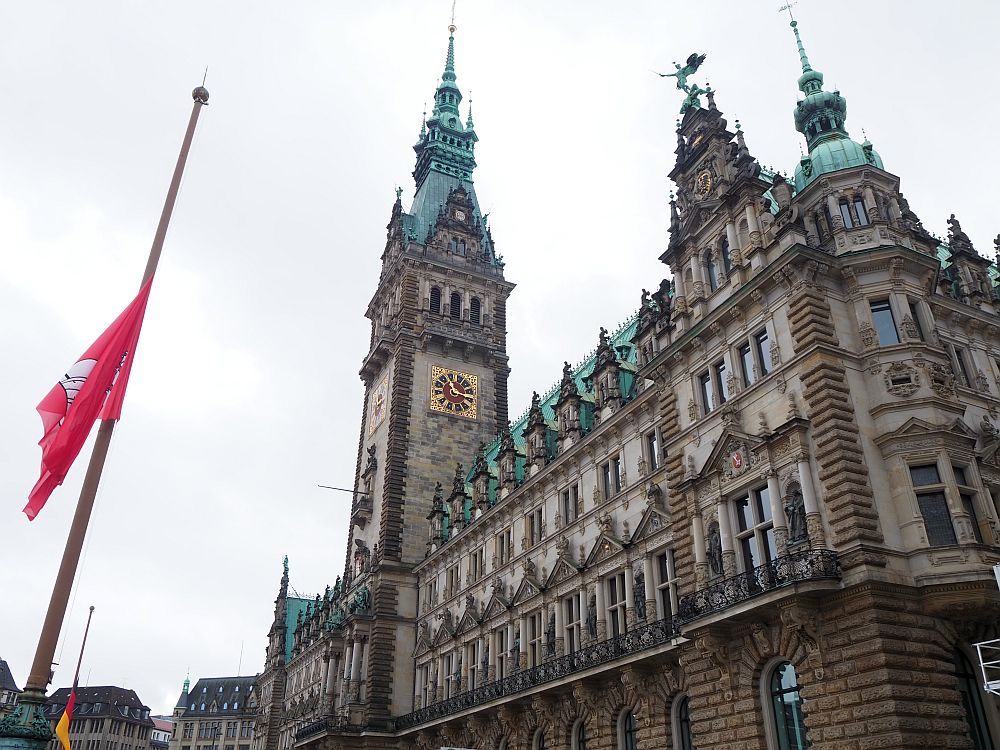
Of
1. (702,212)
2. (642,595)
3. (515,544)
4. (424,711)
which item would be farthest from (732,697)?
(424,711)

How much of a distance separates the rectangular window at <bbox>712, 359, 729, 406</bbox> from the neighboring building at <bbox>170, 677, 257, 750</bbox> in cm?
11644

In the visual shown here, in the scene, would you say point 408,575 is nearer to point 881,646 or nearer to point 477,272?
point 477,272

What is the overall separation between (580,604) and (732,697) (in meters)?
12.9

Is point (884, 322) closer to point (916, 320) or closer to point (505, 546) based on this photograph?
point (916, 320)

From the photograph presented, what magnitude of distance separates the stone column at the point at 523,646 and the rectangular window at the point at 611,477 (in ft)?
28.1

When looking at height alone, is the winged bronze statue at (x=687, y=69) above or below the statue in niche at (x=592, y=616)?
above

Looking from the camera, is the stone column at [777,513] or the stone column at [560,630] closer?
the stone column at [777,513]

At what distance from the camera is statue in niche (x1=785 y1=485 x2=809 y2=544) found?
25186 millimetres

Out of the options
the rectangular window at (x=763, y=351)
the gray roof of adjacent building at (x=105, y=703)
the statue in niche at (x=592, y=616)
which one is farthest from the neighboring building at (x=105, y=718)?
the rectangular window at (x=763, y=351)

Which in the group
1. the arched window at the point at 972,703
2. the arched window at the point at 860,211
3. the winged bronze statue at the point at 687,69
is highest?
the winged bronze statue at the point at 687,69

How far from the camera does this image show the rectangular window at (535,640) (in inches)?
1609

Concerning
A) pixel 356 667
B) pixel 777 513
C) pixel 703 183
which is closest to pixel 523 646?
pixel 356 667

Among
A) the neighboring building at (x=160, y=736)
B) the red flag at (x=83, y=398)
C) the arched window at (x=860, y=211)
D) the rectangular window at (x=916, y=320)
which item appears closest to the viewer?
the red flag at (x=83, y=398)

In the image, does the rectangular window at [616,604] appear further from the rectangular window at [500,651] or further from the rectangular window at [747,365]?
the rectangular window at [747,365]
